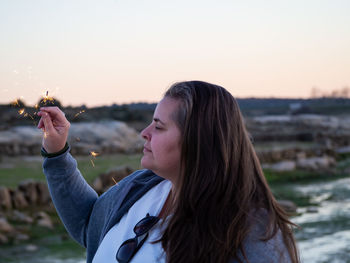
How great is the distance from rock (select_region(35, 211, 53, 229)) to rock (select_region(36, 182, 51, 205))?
20.6 inches

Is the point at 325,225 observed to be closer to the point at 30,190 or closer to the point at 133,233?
the point at 30,190

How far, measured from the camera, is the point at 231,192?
145 cm

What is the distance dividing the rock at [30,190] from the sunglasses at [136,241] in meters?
5.83

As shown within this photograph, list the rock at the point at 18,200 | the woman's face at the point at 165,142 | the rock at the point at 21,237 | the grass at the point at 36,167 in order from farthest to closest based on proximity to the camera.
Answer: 1. the grass at the point at 36,167
2. the rock at the point at 18,200
3. the rock at the point at 21,237
4. the woman's face at the point at 165,142

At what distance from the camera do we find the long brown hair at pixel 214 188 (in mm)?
1398

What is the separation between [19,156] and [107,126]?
5.61 metres

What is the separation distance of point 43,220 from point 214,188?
17.1ft

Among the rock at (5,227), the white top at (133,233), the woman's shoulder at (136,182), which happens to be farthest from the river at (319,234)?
the white top at (133,233)

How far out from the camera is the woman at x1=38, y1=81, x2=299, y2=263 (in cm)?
139

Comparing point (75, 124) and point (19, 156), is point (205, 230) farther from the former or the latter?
point (75, 124)

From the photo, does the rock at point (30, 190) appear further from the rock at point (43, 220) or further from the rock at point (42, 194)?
the rock at point (43, 220)

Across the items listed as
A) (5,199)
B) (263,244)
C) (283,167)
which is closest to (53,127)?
(263,244)

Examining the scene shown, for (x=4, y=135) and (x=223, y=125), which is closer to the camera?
(x=223, y=125)

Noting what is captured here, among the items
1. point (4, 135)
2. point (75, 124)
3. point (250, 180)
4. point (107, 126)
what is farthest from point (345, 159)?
point (250, 180)
